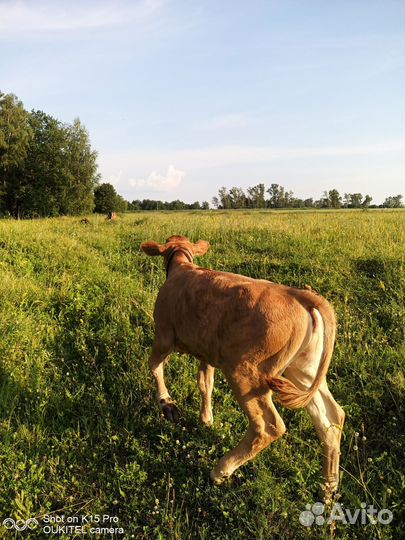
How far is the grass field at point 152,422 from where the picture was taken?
2.90 metres

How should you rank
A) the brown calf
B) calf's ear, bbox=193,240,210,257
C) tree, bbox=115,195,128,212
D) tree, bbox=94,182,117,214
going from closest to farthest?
the brown calf → calf's ear, bbox=193,240,210,257 → tree, bbox=94,182,117,214 → tree, bbox=115,195,128,212

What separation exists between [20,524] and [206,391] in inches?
72.8

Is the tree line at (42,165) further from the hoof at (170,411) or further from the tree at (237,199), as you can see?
the tree at (237,199)

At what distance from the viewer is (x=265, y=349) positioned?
2838 millimetres

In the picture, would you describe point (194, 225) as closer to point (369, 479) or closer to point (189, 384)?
point (189, 384)

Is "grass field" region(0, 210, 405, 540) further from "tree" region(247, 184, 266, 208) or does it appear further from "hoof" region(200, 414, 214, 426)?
"tree" region(247, 184, 266, 208)

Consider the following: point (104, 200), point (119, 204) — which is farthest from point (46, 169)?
point (119, 204)

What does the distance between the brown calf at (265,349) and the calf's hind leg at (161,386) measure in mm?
625

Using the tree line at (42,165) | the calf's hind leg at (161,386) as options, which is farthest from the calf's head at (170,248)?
the tree line at (42,165)

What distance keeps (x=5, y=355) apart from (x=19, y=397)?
73 cm

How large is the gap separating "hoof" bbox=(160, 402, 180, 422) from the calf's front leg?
27 cm

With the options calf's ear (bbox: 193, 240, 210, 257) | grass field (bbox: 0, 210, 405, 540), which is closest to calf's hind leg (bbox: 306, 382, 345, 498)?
grass field (bbox: 0, 210, 405, 540)

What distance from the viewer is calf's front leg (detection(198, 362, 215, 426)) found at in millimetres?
3734

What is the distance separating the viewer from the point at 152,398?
4.05 m
